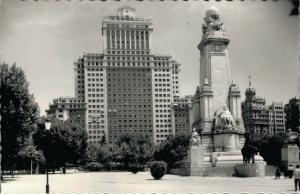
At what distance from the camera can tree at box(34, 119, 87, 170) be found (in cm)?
8319

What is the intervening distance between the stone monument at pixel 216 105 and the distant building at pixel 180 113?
124962mm

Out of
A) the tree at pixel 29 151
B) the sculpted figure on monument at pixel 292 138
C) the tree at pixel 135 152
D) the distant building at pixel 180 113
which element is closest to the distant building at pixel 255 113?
the distant building at pixel 180 113

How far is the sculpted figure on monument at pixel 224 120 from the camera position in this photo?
5959 centimetres

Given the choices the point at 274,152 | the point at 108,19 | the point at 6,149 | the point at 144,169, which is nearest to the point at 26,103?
the point at 6,149

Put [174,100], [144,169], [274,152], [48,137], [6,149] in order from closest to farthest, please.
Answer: [6,149] < [274,152] < [48,137] < [144,169] < [174,100]

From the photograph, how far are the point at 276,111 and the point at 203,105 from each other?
425ft

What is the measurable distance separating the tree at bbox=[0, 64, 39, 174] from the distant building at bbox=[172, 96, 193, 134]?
145908 mm

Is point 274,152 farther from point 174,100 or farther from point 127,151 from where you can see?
point 174,100

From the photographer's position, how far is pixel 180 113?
633 ft

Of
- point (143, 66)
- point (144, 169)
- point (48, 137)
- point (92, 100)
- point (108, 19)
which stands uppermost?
point (108, 19)

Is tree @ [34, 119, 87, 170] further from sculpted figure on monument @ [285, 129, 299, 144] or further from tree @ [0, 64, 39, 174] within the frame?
sculpted figure on monument @ [285, 129, 299, 144]

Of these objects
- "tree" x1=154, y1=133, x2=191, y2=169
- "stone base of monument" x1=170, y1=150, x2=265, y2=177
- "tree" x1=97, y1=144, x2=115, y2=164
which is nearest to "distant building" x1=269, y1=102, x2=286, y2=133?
"tree" x1=97, y1=144, x2=115, y2=164

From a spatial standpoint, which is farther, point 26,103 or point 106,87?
point 106,87

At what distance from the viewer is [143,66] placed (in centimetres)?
18512
